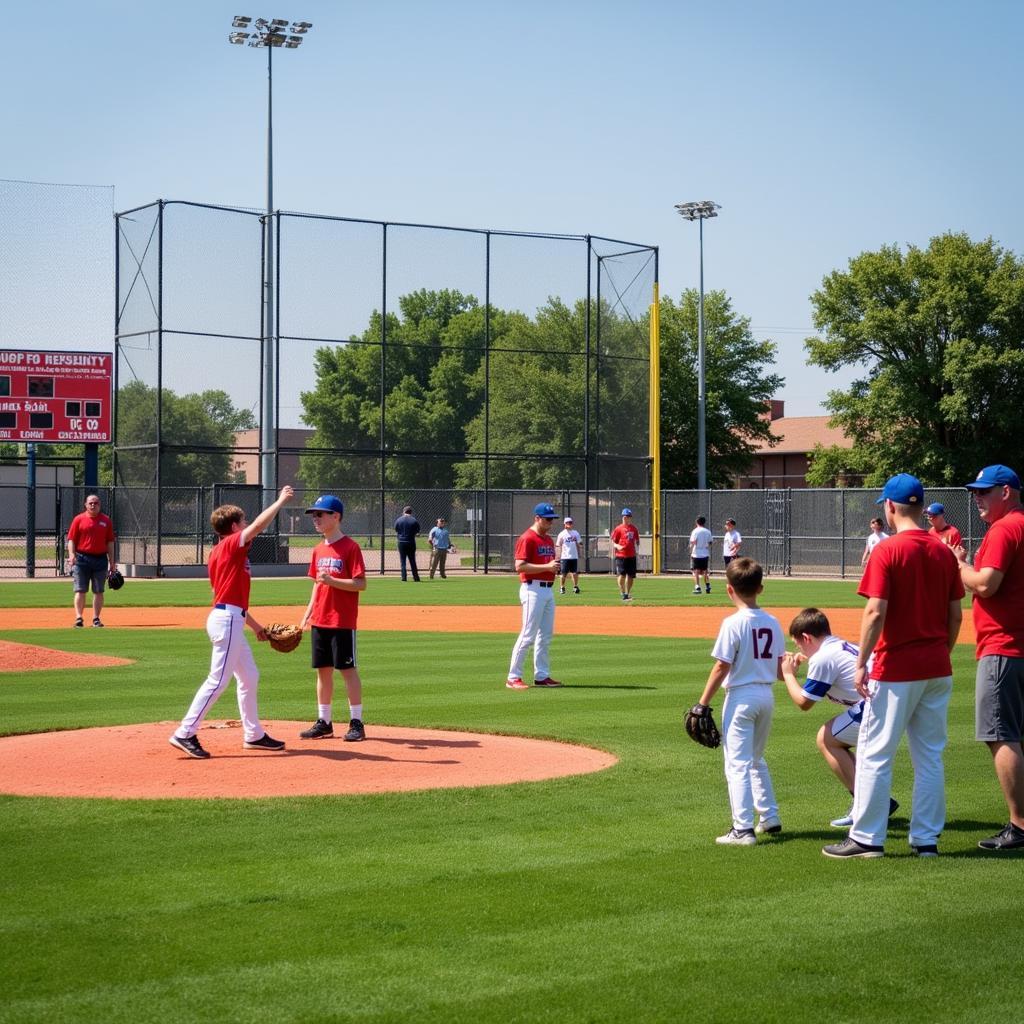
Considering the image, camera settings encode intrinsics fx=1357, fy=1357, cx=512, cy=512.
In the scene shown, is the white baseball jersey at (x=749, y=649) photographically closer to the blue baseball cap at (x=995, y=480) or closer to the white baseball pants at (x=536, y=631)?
the blue baseball cap at (x=995, y=480)

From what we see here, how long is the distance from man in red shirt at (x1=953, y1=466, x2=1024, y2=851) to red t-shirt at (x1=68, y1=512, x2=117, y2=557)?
15.7 metres

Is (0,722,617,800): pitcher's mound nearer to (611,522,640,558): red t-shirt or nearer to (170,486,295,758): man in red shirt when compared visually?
(170,486,295,758): man in red shirt

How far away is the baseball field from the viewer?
4.89 meters

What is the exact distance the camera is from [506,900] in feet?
20.3

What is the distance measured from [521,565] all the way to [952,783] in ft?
20.7

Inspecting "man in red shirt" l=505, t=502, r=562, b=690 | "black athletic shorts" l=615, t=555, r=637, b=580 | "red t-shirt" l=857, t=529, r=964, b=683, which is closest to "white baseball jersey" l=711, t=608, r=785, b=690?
"red t-shirt" l=857, t=529, r=964, b=683

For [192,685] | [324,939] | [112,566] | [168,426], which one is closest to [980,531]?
[168,426]

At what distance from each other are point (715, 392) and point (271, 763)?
2242 inches

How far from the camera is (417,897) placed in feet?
20.4

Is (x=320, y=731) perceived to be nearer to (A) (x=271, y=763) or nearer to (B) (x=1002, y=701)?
(A) (x=271, y=763)

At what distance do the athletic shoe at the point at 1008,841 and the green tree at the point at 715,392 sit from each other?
56968 mm

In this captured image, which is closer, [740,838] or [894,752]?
[894,752]

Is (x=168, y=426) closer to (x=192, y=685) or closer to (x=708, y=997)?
(x=192, y=685)

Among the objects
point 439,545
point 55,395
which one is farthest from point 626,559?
point 55,395
